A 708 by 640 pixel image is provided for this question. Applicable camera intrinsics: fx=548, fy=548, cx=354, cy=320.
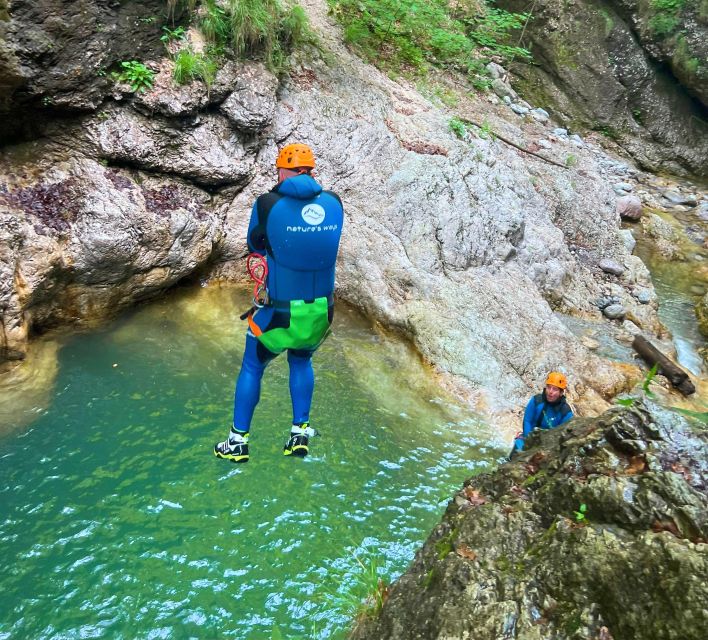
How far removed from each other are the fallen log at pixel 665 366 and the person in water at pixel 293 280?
209 inches

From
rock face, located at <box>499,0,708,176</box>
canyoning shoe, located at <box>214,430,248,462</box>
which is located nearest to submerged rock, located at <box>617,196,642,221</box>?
rock face, located at <box>499,0,708,176</box>

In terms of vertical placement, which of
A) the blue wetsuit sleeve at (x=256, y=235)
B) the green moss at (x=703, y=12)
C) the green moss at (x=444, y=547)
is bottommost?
the green moss at (x=444, y=547)

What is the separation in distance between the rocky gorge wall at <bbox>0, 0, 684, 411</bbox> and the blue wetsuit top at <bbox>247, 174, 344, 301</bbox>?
3.04m

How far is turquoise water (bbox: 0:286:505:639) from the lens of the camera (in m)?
3.43

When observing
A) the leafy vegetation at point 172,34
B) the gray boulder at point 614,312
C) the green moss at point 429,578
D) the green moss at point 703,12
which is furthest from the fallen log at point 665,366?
the green moss at point 703,12

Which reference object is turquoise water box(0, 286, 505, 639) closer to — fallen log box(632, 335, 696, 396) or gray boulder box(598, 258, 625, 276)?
fallen log box(632, 335, 696, 396)

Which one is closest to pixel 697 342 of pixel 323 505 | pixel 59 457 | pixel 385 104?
pixel 385 104

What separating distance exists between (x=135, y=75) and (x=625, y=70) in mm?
13490

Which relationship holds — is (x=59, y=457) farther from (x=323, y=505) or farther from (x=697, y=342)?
(x=697, y=342)

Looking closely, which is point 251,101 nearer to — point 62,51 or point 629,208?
point 62,51

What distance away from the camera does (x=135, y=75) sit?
623 centimetres

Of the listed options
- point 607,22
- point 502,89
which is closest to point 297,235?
point 502,89

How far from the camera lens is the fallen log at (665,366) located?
7070 mm

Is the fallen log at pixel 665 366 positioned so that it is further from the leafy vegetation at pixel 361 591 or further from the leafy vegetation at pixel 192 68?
the leafy vegetation at pixel 192 68
